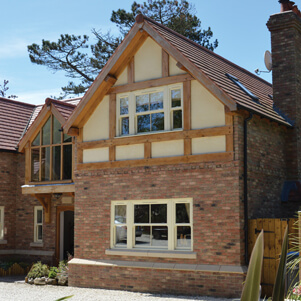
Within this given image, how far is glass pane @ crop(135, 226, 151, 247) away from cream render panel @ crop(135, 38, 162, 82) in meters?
4.39

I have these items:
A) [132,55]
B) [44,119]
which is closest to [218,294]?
[132,55]

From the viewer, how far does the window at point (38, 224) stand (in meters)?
19.2

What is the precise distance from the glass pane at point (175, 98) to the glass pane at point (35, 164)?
22.3ft

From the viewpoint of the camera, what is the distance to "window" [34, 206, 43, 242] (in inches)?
757

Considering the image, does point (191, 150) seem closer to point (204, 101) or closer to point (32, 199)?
point (204, 101)

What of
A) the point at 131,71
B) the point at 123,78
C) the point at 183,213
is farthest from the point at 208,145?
the point at 123,78

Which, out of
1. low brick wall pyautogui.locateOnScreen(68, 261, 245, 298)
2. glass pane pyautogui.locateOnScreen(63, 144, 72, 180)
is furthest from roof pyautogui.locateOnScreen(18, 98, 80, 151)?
low brick wall pyautogui.locateOnScreen(68, 261, 245, 298)

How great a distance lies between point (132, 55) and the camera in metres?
14.3

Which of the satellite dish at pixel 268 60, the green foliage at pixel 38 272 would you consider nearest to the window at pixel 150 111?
the satellite dish at pixel 268 60

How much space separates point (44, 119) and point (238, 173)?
345 inches

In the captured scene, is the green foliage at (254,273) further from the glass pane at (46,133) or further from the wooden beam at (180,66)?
the glass pane at (46,133)

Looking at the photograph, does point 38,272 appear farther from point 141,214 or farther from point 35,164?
point 141,214

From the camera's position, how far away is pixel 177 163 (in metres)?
13.1

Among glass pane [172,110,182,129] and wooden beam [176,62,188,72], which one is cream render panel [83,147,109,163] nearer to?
glass pane [172,110,182,129]
